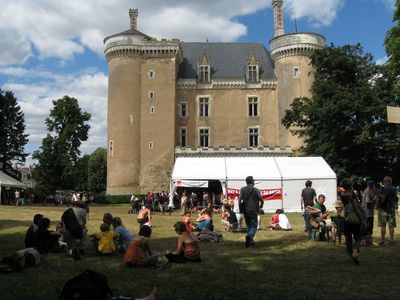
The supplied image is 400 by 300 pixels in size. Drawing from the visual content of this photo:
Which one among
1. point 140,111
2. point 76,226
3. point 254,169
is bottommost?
point 76,226

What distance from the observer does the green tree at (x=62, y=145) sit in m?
50.6

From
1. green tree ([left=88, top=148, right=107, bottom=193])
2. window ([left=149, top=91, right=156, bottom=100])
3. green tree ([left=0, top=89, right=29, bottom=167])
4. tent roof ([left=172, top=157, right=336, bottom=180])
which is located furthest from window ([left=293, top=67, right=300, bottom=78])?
green tree ([left=88, top=148, right=107, bottom=193])

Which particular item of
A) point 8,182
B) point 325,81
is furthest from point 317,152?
point 8,182

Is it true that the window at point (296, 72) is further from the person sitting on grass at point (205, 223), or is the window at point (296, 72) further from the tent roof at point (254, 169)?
the person sitting on grass at point (205, 223)

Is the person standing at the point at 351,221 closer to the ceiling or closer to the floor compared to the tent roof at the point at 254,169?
closer to the floor

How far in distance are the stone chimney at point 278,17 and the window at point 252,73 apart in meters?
6.72

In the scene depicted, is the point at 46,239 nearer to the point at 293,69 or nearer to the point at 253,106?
the point at 293,69

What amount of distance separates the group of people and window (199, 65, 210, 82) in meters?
38.2

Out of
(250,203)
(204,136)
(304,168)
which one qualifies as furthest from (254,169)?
(204,136)

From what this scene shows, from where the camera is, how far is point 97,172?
8225 centimetres

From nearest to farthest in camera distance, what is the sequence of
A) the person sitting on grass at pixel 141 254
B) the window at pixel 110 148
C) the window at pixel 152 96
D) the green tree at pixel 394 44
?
the person sitting on grass at pixel 141 254
the green tree at pixel 394 44
the window at pixel 110 148
the window at pixel 152 96

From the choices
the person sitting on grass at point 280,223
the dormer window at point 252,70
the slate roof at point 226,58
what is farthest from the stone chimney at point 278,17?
the person sitting on grass at point 280,223

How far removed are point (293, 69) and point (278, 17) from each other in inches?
438

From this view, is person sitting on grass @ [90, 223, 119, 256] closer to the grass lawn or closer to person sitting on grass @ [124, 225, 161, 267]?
the grass lawn
